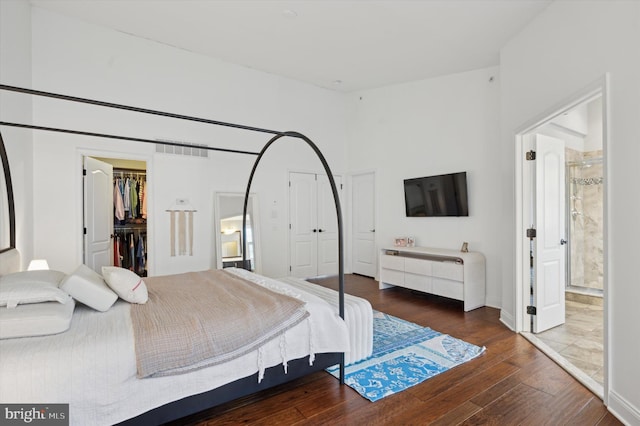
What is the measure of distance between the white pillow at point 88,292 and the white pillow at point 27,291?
0.08 metres

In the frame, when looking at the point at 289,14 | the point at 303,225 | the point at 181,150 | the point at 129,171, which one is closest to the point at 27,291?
the point at 181,150

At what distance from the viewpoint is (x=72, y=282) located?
1.99m

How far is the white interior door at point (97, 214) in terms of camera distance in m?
4.07

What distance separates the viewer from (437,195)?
192 inches

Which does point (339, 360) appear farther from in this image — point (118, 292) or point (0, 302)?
point (0, 302)

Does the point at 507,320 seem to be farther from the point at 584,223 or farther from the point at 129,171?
the point at 129,171

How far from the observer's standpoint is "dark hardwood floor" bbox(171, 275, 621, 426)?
76.4 inches

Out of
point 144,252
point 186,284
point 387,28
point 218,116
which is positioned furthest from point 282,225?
point 387,28

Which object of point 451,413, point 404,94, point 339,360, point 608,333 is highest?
point 404,94

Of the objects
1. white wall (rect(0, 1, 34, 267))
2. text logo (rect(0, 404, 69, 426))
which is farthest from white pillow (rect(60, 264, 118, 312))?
white wall (rect(0, 1, 34, 267))

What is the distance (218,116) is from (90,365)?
164 inches

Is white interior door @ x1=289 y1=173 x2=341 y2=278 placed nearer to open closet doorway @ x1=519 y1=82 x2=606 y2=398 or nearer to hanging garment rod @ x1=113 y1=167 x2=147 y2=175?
hanging garment rod @ x1=113 y1=167 x2=147 y2=175

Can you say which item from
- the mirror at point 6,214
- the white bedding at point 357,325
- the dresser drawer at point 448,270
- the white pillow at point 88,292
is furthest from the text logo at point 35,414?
the dresser drawer at point 448,270

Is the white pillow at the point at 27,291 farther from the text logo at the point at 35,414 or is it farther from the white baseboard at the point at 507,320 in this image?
the white baseboard at the point at 507,320
